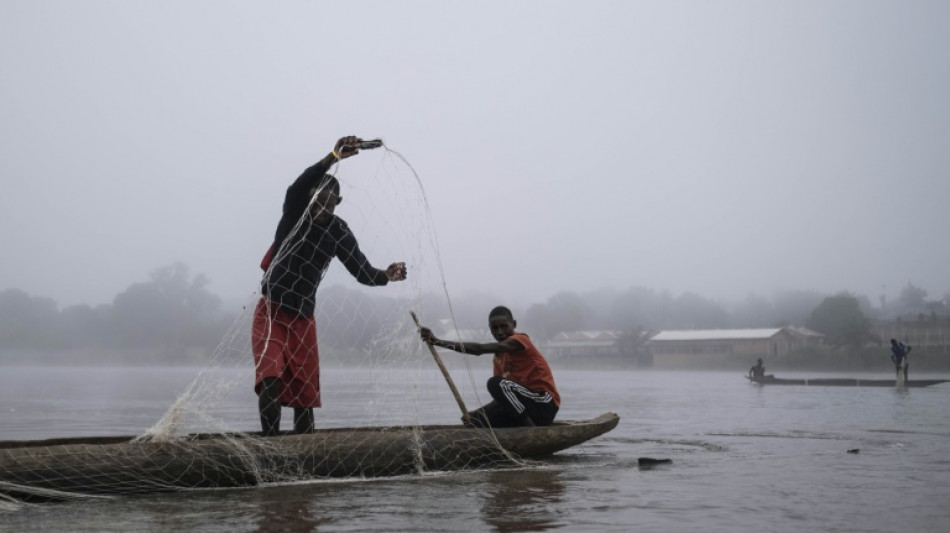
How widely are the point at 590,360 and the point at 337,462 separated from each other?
94.0 meters

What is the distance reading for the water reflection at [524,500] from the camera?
4.36 m

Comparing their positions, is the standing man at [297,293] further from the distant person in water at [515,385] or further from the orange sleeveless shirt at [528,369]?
the orange sleeveless shirt at [528,369]

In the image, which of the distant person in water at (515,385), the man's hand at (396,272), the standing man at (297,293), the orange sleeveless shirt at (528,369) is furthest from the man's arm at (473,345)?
the standing man at (297,293)

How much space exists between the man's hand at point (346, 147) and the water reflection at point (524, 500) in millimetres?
2310

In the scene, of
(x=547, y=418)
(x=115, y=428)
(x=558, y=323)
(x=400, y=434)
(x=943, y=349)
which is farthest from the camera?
(x=558, y=323)

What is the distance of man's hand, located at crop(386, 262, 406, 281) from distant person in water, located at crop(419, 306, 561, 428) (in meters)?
0.70

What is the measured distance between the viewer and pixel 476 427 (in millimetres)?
6840

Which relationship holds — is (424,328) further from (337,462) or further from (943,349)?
(943,349)

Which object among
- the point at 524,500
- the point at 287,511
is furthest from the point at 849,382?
the point at 287,511

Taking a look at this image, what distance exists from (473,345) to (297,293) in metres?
1.47

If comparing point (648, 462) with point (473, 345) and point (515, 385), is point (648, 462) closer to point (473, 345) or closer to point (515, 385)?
point (515, 385)

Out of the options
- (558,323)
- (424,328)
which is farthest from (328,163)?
(558,323)

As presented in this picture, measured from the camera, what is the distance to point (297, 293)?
6.26m

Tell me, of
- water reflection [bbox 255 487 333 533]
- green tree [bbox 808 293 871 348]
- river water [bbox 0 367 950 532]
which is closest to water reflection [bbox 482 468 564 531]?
river water [bbox 0 367 950 532]
